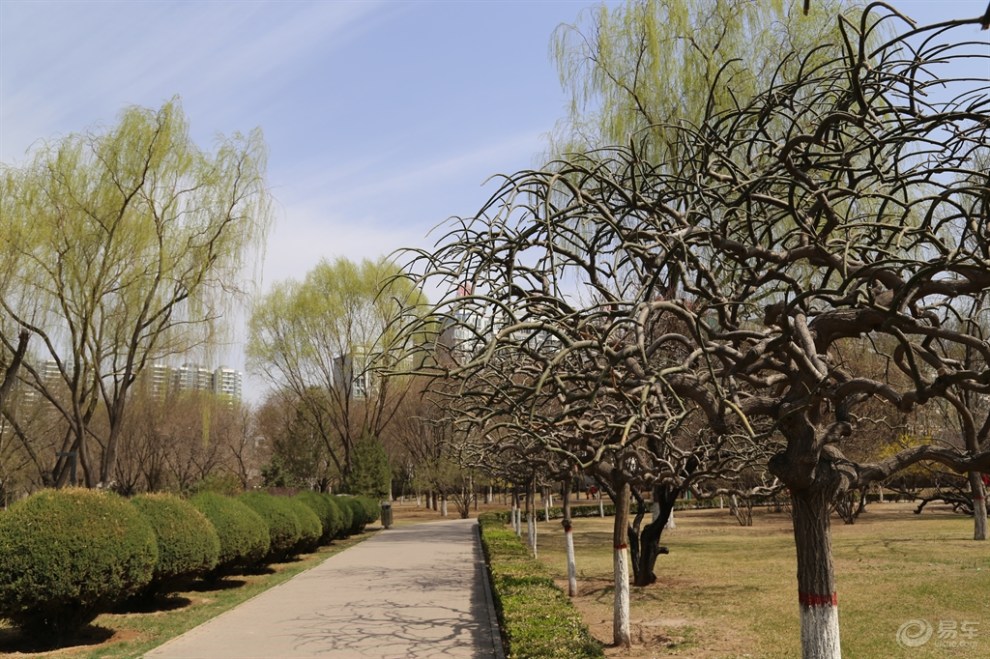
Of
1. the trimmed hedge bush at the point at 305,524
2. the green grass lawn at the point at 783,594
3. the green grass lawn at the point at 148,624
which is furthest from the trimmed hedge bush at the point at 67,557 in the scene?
the trimmed hedge bush at the point at 305,524

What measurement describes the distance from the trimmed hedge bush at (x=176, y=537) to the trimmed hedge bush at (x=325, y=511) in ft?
33.6

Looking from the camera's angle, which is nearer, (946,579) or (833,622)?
(833,622)

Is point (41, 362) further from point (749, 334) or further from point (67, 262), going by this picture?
point (749, 334)

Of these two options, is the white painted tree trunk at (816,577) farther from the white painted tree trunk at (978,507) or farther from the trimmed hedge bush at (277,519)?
the white painted tree trunk at (978,507)

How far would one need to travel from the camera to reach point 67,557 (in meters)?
9.58

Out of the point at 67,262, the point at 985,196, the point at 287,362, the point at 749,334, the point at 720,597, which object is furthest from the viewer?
the point at 287,362

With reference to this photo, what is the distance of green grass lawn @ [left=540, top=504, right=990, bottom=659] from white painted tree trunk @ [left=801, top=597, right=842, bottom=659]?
433 cm

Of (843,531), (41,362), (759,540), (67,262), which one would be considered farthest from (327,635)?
(41,362)

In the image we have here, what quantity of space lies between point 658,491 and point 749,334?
11.4 meters

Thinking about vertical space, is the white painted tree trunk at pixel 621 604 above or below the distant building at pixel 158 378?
below

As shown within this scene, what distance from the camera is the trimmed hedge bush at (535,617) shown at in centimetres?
779

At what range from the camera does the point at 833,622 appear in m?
5.69

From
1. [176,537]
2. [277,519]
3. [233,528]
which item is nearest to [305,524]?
[277,519]

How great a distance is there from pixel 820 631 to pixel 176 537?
9.94 meters
